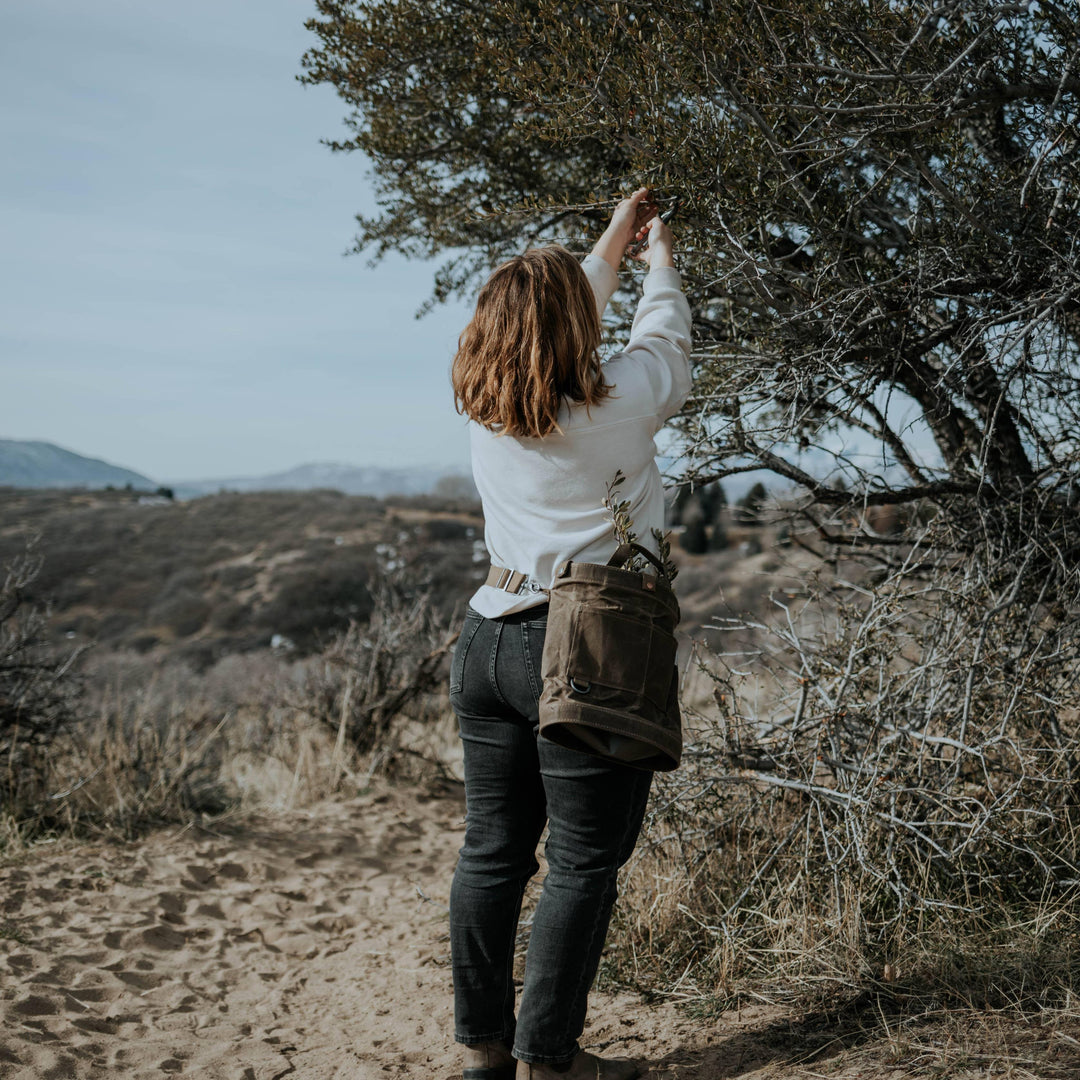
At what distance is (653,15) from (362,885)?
3750 millimetres

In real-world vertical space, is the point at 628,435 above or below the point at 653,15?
below

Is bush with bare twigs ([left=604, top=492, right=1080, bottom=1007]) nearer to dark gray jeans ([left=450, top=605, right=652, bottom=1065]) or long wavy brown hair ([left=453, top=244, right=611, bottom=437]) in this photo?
dark gray jeans ([left=450, top=605, right=652, bottom=1065])

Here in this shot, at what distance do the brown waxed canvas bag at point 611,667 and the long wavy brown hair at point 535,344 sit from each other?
36 cm

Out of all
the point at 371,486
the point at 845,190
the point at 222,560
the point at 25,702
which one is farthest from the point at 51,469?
the point at 845,190

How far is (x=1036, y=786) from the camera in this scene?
3.08 meters

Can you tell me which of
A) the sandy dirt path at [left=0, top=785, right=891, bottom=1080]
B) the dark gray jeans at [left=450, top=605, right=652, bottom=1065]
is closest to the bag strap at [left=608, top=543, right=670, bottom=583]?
the dark gray jeans at [left=450, top=605, right=652, bottom=1065]

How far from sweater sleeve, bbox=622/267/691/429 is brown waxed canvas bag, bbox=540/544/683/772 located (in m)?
0.37

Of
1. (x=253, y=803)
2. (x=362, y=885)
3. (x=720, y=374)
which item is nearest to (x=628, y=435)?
(x=720, y=374)

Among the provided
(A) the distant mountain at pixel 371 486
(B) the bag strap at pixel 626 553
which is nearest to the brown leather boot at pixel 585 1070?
(B) the bag strap at pixel 626 553

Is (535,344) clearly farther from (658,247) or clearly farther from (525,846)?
(525,846)

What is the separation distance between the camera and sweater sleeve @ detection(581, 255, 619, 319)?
7.28ft

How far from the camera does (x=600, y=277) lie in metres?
2.23

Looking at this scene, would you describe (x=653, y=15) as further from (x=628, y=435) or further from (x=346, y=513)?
(x=346, y=513)

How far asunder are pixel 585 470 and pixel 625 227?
0.82 m
